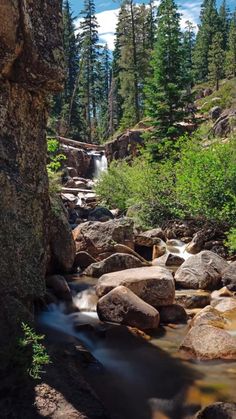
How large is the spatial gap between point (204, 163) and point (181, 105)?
9.82m

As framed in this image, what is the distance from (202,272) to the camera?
11383mm

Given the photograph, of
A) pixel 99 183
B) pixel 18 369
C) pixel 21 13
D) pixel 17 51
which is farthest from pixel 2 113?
pixel 99 183

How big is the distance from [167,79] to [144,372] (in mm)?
20458

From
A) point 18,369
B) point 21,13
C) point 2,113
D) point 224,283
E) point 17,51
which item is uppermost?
point 21,13

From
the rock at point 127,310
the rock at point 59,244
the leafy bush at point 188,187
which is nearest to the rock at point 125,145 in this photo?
the leafy bush at point 188,187

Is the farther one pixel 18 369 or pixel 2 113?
pixel 2 113

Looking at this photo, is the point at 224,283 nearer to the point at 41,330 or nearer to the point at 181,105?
the point at 41,330

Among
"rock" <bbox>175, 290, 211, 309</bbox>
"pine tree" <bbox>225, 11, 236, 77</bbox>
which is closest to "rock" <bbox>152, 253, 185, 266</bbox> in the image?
"rock" <bbox>175, 290, 211, 309</bbox>

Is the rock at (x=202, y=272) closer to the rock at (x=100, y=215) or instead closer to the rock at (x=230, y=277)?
the rock at (x=230, y=277)

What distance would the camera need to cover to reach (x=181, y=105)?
24562 millimetres

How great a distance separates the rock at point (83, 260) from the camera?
12.9 meters

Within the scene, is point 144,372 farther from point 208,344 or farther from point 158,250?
point 158,250

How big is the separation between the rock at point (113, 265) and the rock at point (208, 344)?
14.2ft

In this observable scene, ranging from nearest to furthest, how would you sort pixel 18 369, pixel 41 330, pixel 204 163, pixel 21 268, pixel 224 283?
pixel 18 369 < pixel 21 268 < pixel 41 330 < pixel 224 283 < pixel 204 163
